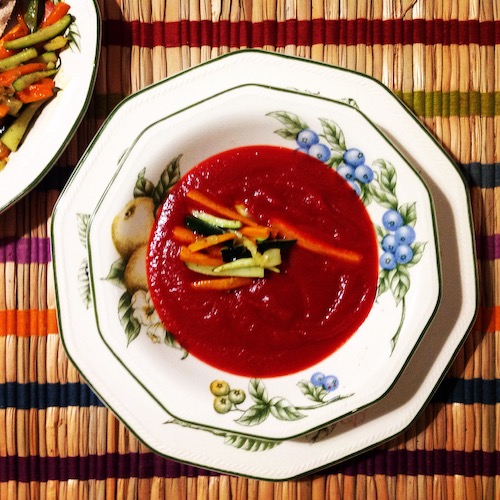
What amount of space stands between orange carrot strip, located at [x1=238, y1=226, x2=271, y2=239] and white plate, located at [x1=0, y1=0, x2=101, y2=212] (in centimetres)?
68

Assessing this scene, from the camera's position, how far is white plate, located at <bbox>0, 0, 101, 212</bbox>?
1912 mm

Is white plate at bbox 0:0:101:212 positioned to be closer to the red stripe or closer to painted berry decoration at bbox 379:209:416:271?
the red stripe

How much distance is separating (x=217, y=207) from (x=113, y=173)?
37 cm

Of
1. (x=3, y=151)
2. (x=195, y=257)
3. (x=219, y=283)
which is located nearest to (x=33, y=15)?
(x=3, y=151)

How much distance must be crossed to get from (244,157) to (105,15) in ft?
2.51

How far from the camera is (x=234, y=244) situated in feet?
6.20

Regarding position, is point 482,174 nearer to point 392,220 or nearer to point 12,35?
point 392,220

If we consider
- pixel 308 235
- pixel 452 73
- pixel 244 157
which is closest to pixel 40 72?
pixel 244 157

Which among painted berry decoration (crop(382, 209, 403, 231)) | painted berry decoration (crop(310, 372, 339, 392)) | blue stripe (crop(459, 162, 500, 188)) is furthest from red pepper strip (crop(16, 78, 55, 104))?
blue stripe (crop(459, 162, 500, 188))

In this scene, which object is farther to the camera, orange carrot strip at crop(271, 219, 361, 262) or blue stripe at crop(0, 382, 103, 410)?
blue stripe at crop(0, 382, 103, 410)

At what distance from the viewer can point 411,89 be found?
2051 millimetres

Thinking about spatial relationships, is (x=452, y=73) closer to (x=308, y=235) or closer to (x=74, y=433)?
(x=308, y=235)

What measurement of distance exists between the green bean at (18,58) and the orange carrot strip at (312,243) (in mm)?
1038

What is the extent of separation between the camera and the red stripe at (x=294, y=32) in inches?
80.9
